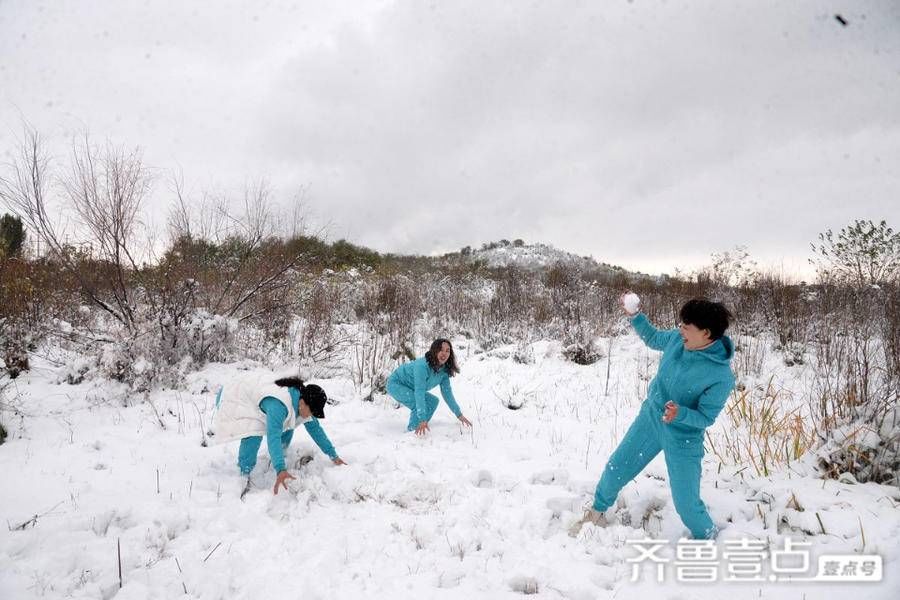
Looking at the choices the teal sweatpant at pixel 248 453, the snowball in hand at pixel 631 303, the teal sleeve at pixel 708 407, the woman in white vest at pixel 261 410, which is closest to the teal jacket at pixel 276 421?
the woman in white vest at pixel 261 410

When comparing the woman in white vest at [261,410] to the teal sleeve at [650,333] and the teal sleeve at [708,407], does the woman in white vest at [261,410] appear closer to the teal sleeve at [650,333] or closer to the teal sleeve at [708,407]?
the teal sleeve at [650,333]

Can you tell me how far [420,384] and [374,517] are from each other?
1.74 meters

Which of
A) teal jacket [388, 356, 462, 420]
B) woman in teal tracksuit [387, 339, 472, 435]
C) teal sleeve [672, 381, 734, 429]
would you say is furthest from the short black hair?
teal jacket [388, 356, 462, 420]

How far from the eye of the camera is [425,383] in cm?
470

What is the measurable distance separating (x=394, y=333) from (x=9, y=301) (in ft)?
19.8

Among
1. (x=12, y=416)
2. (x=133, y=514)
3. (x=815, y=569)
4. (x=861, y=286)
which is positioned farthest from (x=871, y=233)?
(x=12, y=416)

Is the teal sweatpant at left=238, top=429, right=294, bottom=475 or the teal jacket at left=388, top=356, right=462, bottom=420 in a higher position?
the teal jacket at left=388, top=356, right=462, bottom=420

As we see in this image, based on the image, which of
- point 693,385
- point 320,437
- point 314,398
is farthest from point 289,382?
point 693,385

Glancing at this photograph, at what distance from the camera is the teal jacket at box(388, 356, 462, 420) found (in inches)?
183

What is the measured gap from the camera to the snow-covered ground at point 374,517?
93.4 inches

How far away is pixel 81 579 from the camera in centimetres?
231

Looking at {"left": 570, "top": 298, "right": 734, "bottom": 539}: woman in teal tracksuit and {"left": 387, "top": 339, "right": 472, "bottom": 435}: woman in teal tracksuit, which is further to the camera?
{"left": 387, "top": 339, "right": 472, "bottom": 435}: woman in teal tracksuit

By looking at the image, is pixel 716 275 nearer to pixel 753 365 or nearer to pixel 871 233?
pixel 871 233

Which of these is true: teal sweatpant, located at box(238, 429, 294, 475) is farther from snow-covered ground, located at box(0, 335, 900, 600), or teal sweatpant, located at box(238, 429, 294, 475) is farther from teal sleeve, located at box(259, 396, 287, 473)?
teal sleeve, located at box(259, 396, 287, 473)
